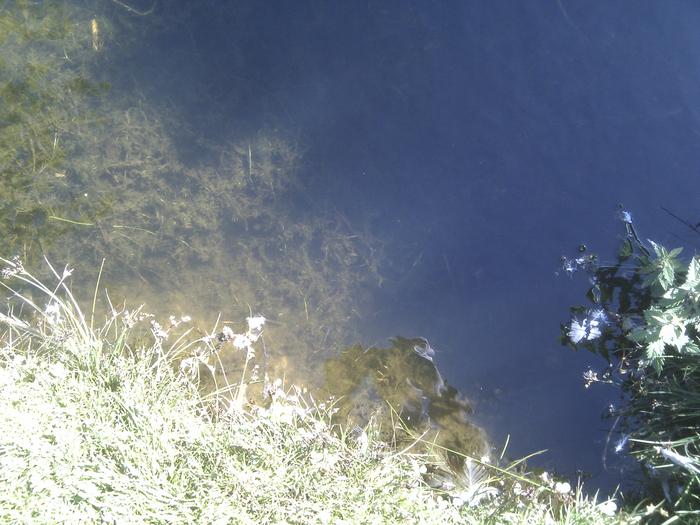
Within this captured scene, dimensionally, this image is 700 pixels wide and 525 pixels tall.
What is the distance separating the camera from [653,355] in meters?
2.40

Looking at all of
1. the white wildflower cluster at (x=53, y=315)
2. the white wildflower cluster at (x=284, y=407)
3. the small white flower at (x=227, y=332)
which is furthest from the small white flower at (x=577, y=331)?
the white wildflower cluster at (x=53, y=315)

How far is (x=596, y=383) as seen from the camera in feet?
9.77

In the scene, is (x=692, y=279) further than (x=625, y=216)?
No

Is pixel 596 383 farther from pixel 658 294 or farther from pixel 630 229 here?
pixel 630 229

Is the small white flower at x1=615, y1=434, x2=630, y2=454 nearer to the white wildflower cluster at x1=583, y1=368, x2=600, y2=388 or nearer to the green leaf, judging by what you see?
the white wildflower cluster at x1=583, y1=368, x2=600, y2=388

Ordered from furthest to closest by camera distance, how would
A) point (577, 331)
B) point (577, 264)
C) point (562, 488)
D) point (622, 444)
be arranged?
1. point (577, 264)
2. point (577, 331)
3. point (622, 444)
4. point (562, 488)

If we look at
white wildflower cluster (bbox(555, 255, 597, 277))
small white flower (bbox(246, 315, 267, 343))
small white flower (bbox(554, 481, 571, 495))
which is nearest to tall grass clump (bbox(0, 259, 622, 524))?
small white flower (bbox(554, 481, 571, 495))

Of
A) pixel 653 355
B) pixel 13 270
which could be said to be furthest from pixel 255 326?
pixel 653 355

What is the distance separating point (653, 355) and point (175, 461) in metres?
1.97

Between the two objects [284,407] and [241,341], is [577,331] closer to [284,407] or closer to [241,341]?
[284,407]

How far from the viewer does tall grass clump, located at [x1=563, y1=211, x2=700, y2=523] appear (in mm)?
2420

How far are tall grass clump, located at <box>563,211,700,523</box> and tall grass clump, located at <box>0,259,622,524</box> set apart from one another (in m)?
0.35

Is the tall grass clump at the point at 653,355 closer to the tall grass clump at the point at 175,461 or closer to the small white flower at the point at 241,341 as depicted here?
the tall grass clump at the point at 175,461

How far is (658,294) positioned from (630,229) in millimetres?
497
